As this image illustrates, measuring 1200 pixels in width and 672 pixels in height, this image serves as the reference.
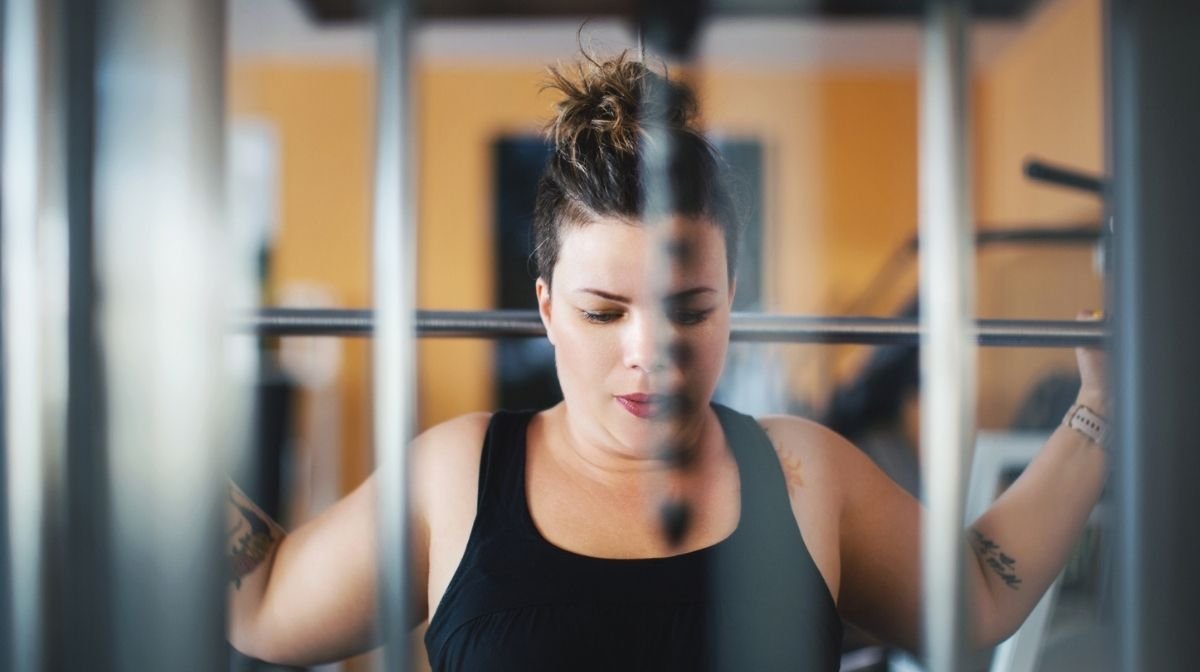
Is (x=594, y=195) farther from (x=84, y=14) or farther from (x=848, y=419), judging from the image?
(x=848, y=419)

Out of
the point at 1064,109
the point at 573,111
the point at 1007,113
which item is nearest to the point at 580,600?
the point at 573,111

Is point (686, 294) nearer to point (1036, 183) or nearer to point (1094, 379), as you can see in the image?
point (1094, 379)

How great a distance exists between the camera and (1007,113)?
452cm

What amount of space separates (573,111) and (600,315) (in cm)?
12

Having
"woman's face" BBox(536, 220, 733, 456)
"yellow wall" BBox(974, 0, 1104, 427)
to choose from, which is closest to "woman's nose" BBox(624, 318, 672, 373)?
"woman's face" BBox(536, 220, 733, 456)

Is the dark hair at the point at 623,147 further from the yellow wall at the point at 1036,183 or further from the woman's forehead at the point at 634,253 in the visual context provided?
the yellow wall at the point at 1036,183

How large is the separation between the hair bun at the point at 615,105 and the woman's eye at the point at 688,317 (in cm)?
9

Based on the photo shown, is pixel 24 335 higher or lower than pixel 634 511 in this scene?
higher

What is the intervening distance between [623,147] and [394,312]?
0.20 metres

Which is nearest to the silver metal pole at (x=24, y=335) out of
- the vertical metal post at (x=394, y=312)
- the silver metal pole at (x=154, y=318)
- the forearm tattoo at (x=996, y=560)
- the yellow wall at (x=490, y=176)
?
the silver metal pole at (x=154, y=318)

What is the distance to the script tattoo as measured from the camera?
0.61 metres

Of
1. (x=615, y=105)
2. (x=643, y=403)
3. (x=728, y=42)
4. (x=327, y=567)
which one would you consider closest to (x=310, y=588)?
(x=327, y=567)

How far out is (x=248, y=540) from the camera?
2.03 feet

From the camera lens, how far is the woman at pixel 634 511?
1.82ft
